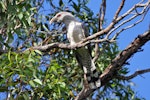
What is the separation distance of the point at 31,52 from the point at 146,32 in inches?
28.4

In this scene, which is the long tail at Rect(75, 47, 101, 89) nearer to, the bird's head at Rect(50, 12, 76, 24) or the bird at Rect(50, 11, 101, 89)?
the bird at Rect(50, 11, 101, 89)

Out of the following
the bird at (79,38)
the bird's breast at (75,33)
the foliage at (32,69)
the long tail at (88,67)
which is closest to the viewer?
the foliage at (32,69)

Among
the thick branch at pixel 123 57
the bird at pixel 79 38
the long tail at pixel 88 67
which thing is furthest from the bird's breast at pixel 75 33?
the thick branch at pixel 123 57

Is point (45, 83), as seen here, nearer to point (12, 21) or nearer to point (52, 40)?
point (12, 21)

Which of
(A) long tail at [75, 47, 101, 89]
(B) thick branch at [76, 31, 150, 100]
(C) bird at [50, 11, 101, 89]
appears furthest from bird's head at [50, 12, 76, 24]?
(B) thick branch at [76, 31, 150, 100]

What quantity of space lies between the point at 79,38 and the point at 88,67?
1.05 ft

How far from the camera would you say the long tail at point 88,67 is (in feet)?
9.74

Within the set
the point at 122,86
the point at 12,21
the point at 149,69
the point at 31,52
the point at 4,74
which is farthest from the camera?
the point at 122,86

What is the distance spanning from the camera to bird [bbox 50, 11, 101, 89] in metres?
3.22

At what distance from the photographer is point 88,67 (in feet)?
10.7

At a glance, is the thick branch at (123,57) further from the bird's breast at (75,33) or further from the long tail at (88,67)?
the bird's breast at (75,33)

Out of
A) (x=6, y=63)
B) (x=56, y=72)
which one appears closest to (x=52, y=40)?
(x=56, y=72)

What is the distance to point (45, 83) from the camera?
254 cm

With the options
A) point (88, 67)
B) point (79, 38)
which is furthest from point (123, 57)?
point (79, 38)
